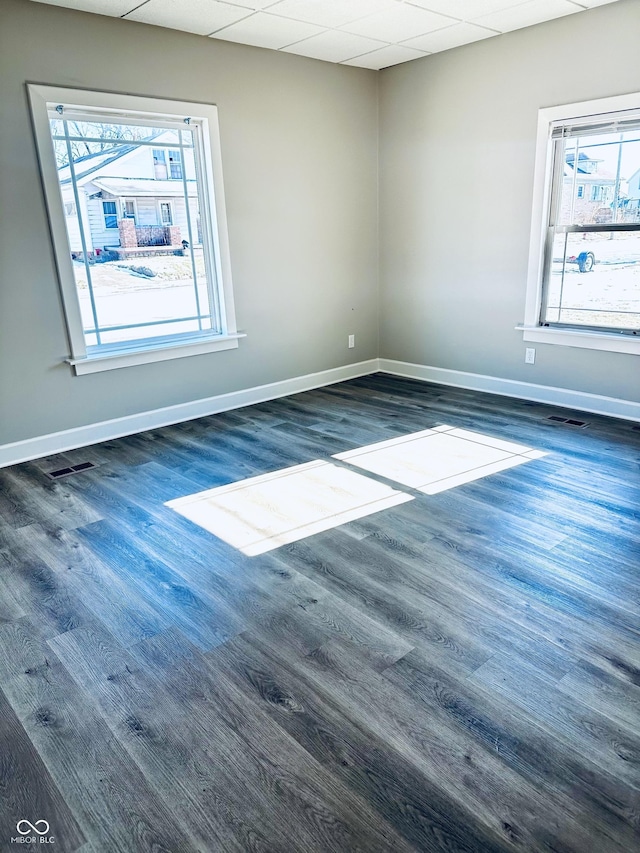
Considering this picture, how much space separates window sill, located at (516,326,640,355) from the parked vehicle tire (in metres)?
0.45

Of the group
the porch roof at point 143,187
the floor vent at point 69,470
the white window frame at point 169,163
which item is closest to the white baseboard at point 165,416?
the floor vent at point 69,470

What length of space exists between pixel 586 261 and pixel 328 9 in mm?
2385

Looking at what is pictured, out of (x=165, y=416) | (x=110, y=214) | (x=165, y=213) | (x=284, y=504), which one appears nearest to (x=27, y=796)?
(x=284, y=504)

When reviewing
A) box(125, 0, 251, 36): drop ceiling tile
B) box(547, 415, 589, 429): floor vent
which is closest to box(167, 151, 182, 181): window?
box(125, 0, 251, 36): drop ceiling tile

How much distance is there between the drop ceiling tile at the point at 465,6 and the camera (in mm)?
3537

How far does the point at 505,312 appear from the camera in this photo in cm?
475

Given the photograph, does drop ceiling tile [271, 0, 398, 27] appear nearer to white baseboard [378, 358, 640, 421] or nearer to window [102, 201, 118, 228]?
window [102, 201, 118, 228]

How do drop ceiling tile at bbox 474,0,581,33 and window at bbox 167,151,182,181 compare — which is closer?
drop ceiling tile at bbox 474,0,581,33

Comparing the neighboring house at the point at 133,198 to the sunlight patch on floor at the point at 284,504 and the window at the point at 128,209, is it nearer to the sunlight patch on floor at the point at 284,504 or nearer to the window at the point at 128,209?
the window at the point at 128,209

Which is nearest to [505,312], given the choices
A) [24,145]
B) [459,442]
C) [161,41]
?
[459,442]

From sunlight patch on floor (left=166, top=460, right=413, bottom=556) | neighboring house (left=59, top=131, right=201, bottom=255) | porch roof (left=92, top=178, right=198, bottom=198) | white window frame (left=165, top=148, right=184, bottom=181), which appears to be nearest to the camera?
sunlight patch on floor (left=166, top=460, right=413, bottom=556)

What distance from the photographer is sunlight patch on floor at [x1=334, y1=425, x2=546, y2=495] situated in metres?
3.37

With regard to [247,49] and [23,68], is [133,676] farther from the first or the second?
[247,49]

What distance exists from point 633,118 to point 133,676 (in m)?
4.25
